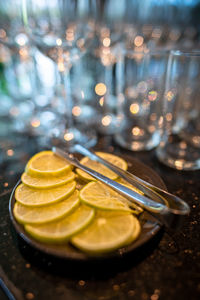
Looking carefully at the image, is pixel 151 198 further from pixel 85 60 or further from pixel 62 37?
pixel 85 60

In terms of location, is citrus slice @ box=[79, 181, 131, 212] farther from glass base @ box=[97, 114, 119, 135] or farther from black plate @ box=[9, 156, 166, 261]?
glass base @ box=[97, 114, 119, 135]

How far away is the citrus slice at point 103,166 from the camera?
0.45 meters

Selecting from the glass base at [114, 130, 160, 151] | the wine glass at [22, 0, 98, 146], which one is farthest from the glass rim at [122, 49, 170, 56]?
the glass base at [114, 130, 160, 151]

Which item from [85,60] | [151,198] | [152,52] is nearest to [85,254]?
[151,198]

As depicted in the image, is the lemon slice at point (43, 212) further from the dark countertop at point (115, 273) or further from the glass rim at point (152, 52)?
the glass rim at point (152, 52)

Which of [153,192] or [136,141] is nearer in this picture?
[153,192]

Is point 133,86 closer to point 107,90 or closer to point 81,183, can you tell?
point 107,90

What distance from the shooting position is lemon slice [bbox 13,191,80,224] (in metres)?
0.33

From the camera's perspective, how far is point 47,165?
0.47 meters

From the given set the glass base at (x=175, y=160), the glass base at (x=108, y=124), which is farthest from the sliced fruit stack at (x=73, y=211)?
the glass base at (x=108, y=124)

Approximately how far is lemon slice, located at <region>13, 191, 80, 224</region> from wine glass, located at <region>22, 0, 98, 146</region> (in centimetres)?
35

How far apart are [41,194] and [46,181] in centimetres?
4

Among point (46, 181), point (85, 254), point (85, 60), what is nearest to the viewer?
point (85, 254)

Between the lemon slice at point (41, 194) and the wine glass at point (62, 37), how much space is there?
0.31 meters
